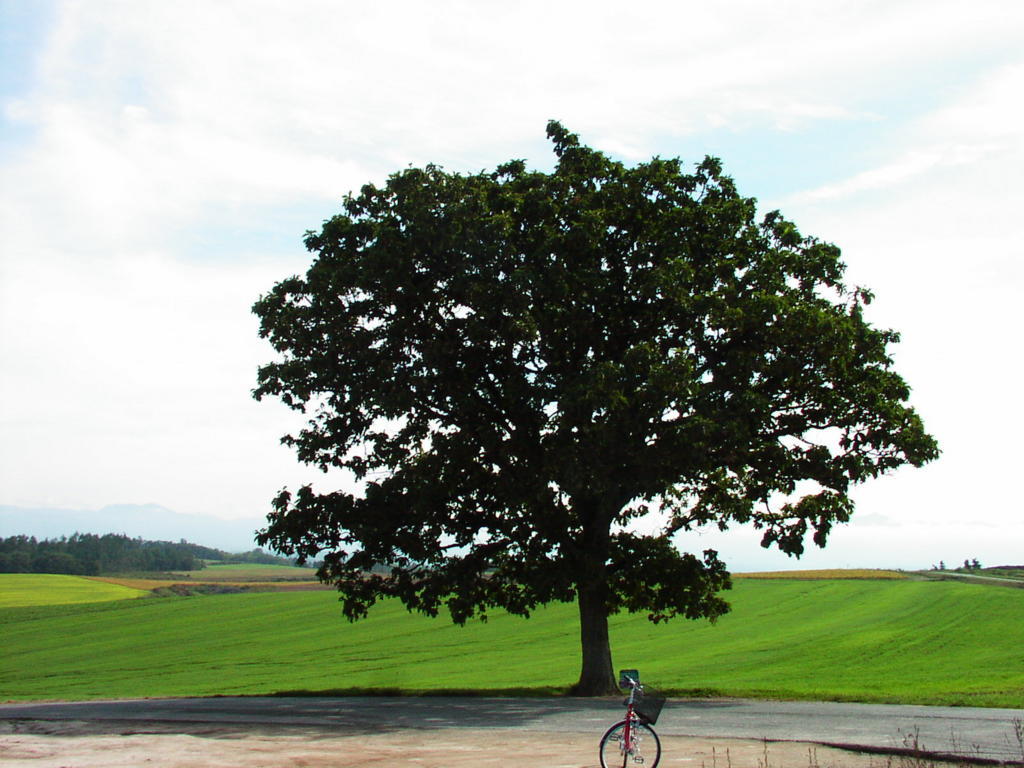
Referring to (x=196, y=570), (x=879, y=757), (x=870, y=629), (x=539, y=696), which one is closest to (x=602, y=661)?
(x=539, y=696)

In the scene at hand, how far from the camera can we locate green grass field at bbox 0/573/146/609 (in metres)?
84.8

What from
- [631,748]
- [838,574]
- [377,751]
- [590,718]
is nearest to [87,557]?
[838,574]

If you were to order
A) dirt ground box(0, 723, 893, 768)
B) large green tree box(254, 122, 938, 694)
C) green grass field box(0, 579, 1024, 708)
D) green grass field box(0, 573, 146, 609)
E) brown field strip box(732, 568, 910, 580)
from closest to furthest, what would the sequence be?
dirt ground box(0, 723, 893, 768) → large green tree box(254, 122, 938, 694) → green grass field box(0, 579, 1024, 708) → brown field strip box(732, 568, 910, 580) → green grass field box(0, 573, 146, 609)

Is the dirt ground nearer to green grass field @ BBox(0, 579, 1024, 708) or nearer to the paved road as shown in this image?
the paved road

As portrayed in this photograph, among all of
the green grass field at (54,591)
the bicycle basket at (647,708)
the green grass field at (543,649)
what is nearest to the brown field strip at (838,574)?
the green grass field at (543,649)

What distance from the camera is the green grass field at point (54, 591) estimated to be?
8481cm

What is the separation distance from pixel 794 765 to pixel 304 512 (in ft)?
51.3

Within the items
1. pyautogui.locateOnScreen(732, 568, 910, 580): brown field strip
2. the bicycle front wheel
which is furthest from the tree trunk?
pyautogui.locateOnScreen(732, 568, 910, 580): brown field strip

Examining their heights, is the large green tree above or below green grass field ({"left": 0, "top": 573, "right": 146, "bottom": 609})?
above

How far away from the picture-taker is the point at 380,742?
46.5 ft

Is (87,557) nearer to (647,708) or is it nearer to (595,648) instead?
(595,648)

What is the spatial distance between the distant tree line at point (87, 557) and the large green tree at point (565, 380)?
127867mm

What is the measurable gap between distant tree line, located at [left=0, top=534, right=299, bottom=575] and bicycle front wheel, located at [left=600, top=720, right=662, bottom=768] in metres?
139

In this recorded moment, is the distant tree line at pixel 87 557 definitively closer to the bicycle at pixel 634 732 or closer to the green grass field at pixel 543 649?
the green grass field at pixel 543 649
